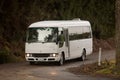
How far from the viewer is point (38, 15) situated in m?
45.1

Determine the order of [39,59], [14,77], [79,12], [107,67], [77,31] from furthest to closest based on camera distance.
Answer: [79,12] < [77,31] < [39,59] < [107,67] < [14,77]

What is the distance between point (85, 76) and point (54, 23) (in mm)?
8655

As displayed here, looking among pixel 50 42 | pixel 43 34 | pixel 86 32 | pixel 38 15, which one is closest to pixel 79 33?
pixel 86 32

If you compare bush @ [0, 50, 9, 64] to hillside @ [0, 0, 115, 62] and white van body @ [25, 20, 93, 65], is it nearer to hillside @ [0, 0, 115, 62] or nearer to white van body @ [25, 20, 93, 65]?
hillside @ [0, 0, 115, 62]

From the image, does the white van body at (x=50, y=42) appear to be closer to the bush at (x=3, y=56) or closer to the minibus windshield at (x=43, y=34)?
the minibus windshield at (x=43, y=34)

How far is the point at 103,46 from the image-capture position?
53.8 meters

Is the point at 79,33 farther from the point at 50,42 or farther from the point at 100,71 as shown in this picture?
the point at 100,71

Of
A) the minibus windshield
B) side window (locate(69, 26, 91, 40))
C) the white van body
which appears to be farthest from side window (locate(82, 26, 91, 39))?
the minibus windshield

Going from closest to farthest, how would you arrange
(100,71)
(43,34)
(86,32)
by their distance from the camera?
(100,71)
(43,34)
(86,32)

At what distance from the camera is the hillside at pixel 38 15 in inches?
1565

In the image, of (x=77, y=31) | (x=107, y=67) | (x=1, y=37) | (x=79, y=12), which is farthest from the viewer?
(x=79, y=12)

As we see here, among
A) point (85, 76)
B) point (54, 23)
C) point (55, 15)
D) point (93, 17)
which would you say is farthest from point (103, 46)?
point (85, 76)

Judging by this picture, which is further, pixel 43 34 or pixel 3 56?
Answer: pixel 3 56

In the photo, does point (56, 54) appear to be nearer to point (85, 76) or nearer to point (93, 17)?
point (85, 76)
